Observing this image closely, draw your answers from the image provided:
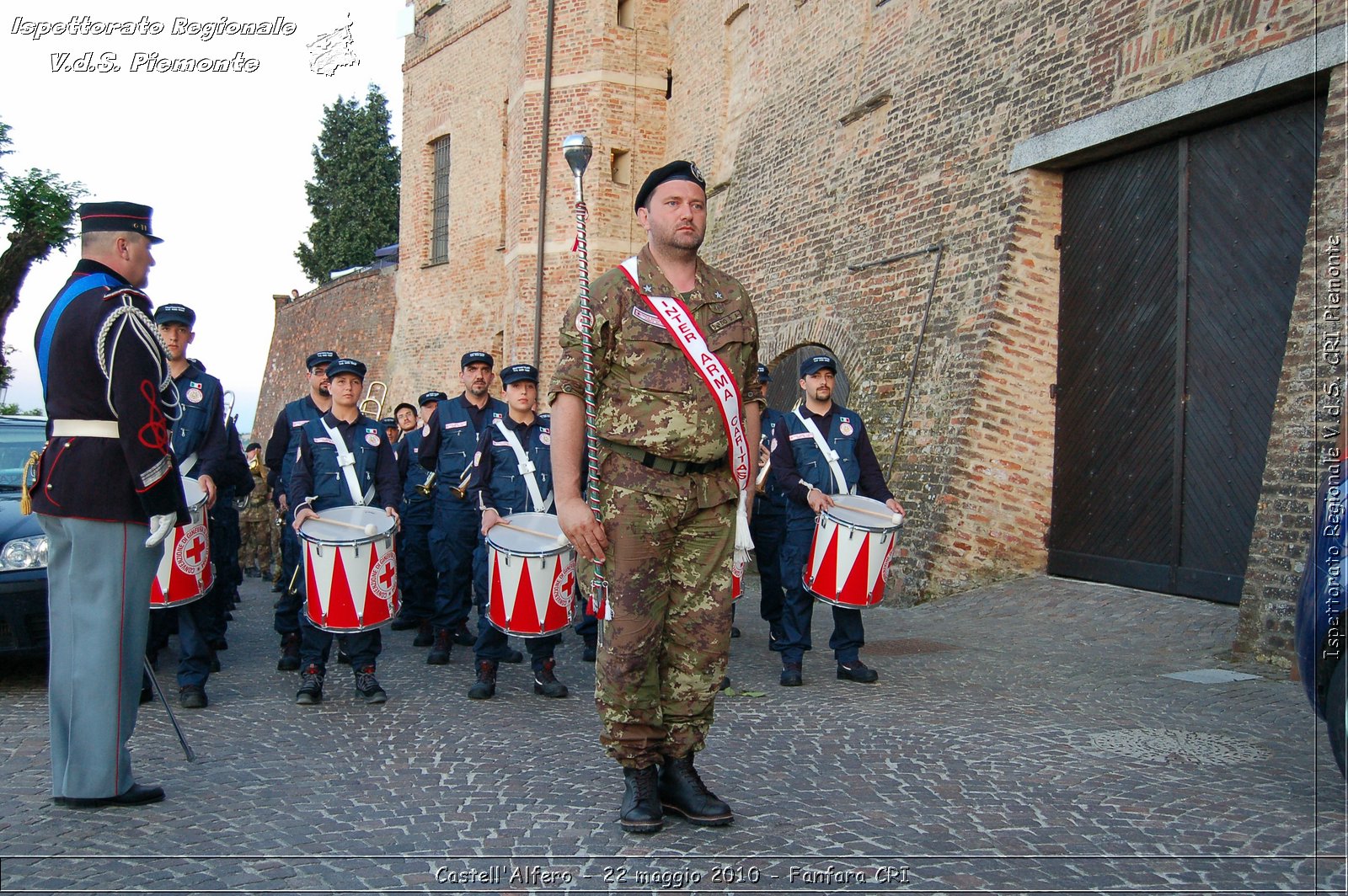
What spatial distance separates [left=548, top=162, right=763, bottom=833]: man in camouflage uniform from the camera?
3.95m

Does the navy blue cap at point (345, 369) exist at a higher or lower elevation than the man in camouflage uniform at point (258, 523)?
higher

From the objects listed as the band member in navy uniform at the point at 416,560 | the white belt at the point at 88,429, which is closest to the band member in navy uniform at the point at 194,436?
the band member in navy uniform at the point at 416,560

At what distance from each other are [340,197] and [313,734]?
150ft

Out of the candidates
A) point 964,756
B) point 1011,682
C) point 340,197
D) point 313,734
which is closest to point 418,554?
point 313,734

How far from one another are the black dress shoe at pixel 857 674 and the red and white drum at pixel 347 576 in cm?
278

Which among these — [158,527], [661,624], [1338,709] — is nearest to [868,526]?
[661,624]

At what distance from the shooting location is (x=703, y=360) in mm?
4008

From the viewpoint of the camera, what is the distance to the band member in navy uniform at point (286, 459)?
757cm

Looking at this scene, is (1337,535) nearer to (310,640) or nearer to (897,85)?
(310,640)

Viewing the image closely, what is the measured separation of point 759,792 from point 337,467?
3763 mm

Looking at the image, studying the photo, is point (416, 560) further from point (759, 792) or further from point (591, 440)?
point (591, 440)

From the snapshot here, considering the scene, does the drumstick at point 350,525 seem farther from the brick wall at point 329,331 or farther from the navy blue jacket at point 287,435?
the brick wall at point 329,331

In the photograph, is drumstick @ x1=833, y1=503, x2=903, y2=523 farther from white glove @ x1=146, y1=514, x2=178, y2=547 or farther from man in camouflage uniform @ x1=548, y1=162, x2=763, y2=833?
white glove @ x1=146, y1=514, x2=178, y2=547

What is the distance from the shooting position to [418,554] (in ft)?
31.9
